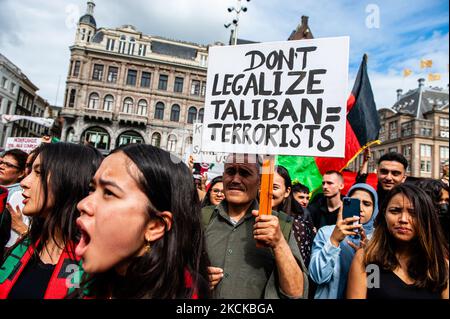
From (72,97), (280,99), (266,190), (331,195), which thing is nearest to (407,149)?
(72,97)

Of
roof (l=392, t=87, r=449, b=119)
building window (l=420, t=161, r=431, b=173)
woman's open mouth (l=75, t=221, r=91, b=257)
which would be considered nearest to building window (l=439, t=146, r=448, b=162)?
building window (l=420, t=161, r=431, b=173)

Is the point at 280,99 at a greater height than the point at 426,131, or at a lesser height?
lesser

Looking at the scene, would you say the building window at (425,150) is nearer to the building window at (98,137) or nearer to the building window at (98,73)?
the building window at (98,137)

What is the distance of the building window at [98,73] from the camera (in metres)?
33.0

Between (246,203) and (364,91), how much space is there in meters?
3.45

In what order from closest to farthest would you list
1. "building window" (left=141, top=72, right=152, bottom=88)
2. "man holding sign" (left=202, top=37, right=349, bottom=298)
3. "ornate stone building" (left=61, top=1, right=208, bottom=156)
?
1. "man holding sign" (left=202, top=37, right=349, bottom=298)
2. "ornate stone building" (left=61, top=1, right=208, bottom=156)
3. "building window" (left=141, top=72, right=152, bottom=88)

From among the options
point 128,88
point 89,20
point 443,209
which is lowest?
point 443,209

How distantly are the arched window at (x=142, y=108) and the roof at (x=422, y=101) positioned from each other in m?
35.3

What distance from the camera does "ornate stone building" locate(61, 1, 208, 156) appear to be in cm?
3234

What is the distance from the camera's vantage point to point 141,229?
1.23 metres

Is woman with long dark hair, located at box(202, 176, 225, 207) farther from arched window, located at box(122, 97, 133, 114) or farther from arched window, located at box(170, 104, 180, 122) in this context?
arched window, located at box(122, 97, 133, 114)

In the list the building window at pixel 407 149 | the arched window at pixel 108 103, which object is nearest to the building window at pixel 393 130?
the building window at pixel 407 149

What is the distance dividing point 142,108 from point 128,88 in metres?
2.49

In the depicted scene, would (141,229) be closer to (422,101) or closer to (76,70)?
(76,70)
